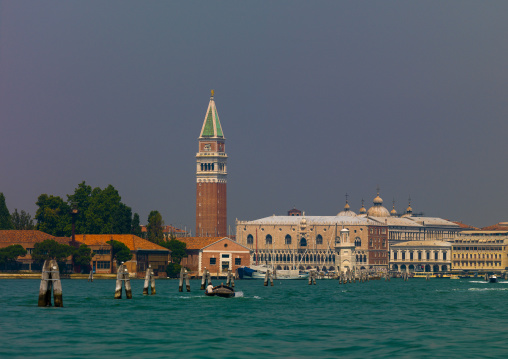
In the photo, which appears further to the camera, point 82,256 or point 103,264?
point 103,264

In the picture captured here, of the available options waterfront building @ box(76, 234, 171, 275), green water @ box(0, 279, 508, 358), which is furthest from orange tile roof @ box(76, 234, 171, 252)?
green water @ box(0, 279, 508, 358)

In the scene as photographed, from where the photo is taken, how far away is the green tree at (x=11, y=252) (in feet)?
430

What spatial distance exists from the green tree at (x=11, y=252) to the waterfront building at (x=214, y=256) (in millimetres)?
35432

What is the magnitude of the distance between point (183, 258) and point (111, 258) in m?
27.4

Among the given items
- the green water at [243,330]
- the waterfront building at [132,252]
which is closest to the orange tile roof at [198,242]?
the waterfront building at [132,252]

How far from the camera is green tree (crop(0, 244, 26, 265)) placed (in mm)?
131000

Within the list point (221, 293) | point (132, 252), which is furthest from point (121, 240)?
point (221, 293)

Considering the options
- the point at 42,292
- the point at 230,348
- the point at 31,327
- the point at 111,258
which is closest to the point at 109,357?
the point at 230,348

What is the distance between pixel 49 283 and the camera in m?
50.2

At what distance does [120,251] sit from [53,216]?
40.6ft

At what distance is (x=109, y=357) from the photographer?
3656 centimetres

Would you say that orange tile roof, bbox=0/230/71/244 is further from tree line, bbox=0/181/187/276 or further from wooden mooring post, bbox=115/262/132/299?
wooden mooring post, bbox=115/262/132/299

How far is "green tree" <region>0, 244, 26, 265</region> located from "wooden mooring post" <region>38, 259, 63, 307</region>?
261 feet

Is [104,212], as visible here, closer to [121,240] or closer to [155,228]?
[121,240]
